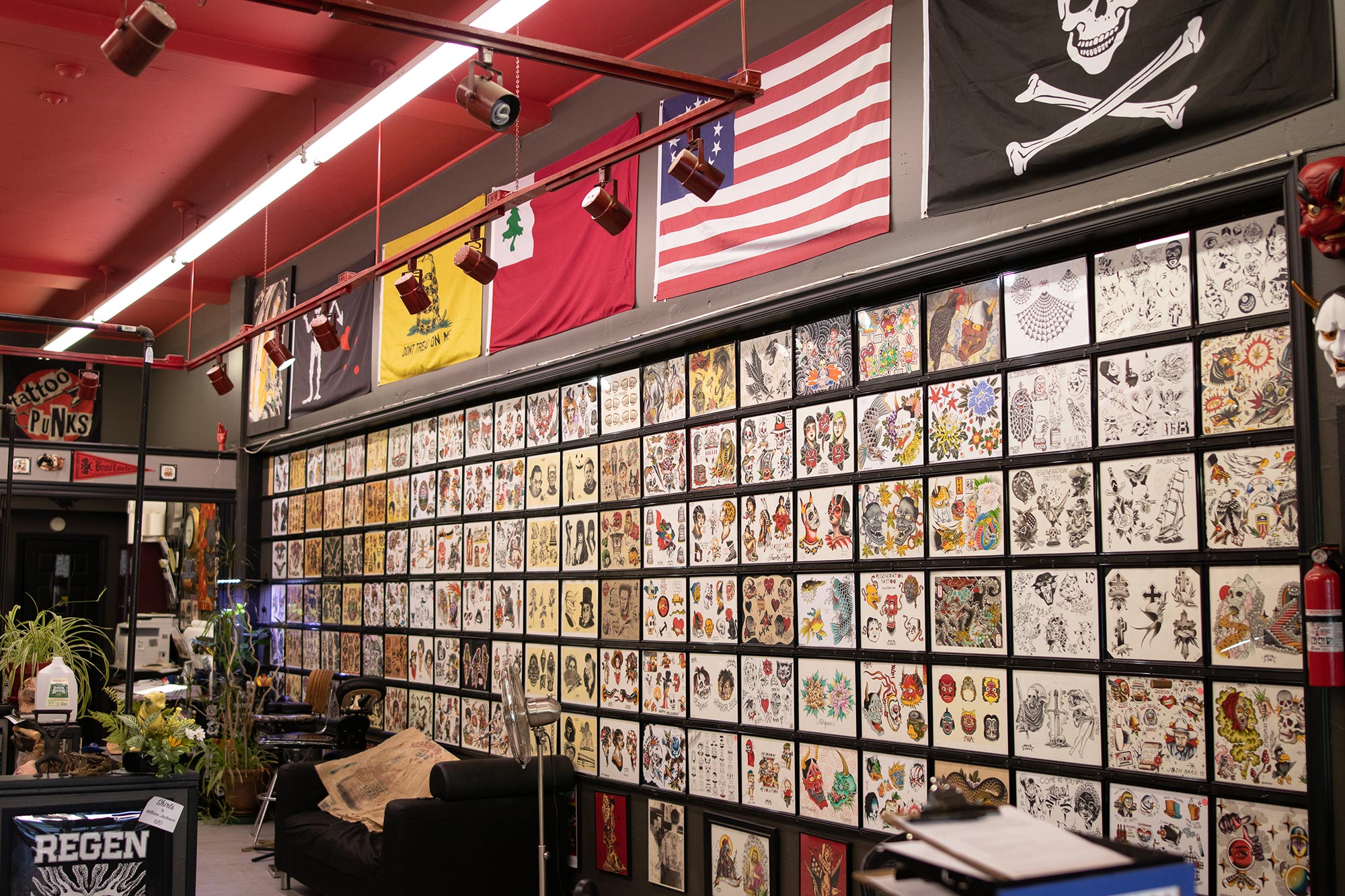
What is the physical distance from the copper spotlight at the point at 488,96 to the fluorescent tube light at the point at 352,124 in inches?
5.4

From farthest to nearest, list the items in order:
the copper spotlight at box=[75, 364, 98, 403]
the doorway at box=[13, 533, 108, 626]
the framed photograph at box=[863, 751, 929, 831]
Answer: the doorway at box=[13, 533, 108, 626] < the copper spotlight at box=[75, 364, 98, 403] < the framed photograph at box=[863, 751, 929, 831]

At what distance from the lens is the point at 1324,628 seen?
10.1 feet

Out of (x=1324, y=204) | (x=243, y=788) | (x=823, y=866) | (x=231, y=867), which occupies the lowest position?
(x=231, y=867)

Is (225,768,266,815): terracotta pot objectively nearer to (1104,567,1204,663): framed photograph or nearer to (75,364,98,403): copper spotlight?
(75,364,98,403): copper spotlight

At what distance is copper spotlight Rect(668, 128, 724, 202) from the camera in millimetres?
4434

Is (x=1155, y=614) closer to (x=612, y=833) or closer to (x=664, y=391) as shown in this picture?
(x=664, y=391)

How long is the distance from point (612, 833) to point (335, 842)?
146 centimetres

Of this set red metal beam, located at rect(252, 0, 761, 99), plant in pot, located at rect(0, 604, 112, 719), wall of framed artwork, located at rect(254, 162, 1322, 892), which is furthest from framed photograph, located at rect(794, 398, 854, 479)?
plant in pot, located at rect(0, 604, 112, 719)

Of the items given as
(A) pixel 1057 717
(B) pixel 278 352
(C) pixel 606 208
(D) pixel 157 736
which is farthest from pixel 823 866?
(B) pixel 278 352

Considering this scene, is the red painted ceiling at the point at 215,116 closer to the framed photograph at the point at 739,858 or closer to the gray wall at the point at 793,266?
the gray wall at the point at 793,266

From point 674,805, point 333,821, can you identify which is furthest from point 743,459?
point 333,821

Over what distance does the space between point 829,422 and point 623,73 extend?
5.74 ft

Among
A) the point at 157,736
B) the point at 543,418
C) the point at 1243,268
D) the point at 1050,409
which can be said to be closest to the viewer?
the point at 1243,268

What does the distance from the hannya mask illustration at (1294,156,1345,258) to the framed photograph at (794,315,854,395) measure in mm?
1931
